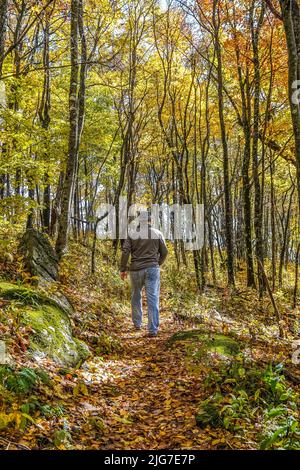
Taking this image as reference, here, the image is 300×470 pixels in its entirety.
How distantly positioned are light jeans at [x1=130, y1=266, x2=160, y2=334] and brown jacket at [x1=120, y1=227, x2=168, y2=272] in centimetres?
12

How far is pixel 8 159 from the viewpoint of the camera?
7566 mm

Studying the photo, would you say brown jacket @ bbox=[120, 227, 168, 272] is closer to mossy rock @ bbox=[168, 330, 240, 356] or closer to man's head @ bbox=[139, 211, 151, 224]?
man's head @ bbox=[139, 211, 151, 224]

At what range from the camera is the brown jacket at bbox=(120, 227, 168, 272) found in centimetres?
736

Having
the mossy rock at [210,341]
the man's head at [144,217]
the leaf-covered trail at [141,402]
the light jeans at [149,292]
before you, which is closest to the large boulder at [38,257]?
the light jeans at [149,292]

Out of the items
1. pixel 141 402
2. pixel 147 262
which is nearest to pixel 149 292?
pixel 147 262

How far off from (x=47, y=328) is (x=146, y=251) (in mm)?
2918

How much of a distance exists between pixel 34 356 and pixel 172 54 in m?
13.2

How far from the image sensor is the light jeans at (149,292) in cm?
712

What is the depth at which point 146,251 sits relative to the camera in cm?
739

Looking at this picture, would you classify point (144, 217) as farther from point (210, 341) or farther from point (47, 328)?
point (47, 328)

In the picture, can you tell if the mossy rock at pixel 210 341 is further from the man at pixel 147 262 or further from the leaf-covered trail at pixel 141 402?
the man at pixel 147 262

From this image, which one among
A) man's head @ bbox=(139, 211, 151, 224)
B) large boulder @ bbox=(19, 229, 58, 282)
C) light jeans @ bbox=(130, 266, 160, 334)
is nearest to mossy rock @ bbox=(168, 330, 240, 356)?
light jeans @ bbox=(130, 266, 160, 334)

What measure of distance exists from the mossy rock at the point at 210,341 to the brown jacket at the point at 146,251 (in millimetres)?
1580

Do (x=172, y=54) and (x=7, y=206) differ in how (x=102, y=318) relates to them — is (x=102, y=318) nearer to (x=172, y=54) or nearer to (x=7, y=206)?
(x=7, y=206)
